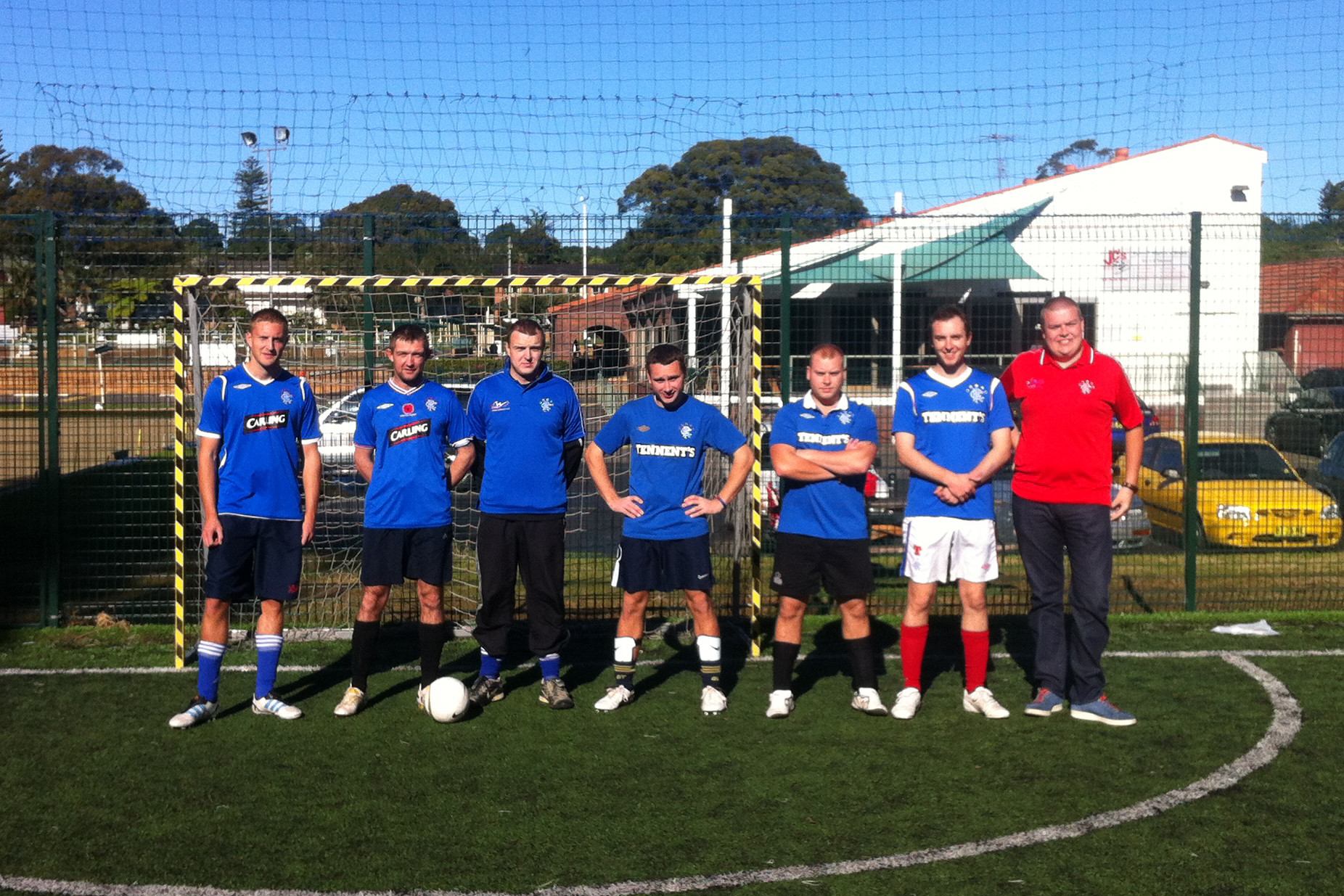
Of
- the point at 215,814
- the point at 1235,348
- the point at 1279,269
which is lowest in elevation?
the point at 215,814

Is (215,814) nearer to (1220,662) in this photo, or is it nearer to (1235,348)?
(1220,662)

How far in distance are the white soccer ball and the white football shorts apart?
2.32 meters

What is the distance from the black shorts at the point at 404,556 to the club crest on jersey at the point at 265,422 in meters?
0.69

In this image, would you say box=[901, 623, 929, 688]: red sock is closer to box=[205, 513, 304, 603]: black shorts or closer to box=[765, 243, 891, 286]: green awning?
box=[765, 243, 891, 286]: green awning

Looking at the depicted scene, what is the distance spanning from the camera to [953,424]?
19.5 ft

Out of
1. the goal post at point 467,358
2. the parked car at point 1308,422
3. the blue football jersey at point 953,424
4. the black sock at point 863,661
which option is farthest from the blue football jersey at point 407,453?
the parked car at point 1308,422

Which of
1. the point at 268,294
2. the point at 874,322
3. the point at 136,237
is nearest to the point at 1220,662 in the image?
the point at 874,322

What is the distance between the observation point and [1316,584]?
9.02m

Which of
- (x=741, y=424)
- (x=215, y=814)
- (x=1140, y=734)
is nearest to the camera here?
(x=215, y=814)

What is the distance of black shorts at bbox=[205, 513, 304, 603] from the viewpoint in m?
6.01

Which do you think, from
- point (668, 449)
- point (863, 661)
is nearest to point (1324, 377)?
point (863, 661)

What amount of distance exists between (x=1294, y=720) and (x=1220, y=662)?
4.16 ft

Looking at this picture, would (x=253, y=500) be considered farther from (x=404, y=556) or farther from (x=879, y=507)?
(x=879, y=507)

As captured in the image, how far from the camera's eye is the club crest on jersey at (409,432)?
241 inches
